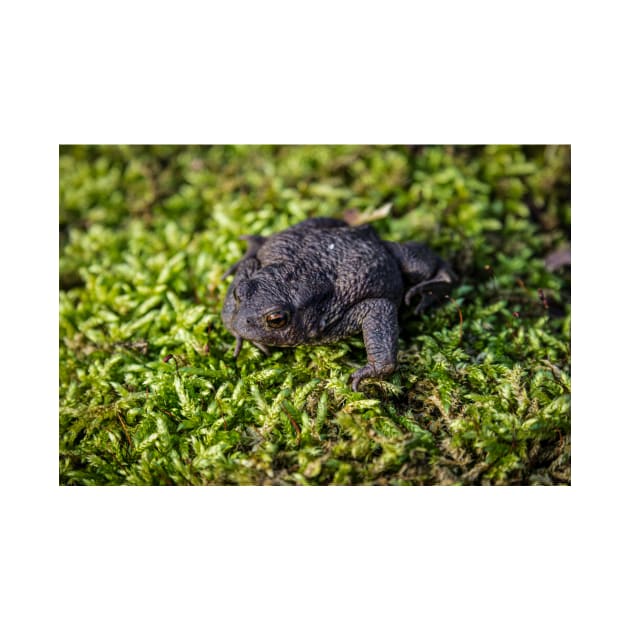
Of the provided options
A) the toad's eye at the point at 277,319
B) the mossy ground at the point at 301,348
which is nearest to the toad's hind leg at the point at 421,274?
the mossy ground at the point at 301,348

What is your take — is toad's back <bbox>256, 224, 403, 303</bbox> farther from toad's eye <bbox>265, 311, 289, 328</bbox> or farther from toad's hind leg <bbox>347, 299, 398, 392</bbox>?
toad's eye <bbox>265, 311, 289, 328</bbox>

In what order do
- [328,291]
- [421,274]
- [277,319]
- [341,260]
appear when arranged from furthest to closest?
[421,274]
[341,260]
[328,291]
[277,319]

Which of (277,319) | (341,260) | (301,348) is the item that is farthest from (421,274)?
(277,319)

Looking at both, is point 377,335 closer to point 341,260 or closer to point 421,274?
point 341,260

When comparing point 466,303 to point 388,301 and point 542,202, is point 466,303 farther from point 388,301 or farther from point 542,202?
point 542,202

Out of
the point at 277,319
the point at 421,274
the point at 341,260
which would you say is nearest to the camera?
the point at 277,319

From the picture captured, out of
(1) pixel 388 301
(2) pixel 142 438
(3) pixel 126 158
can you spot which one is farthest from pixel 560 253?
(3) pixel 126 158

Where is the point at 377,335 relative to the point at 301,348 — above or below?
above
